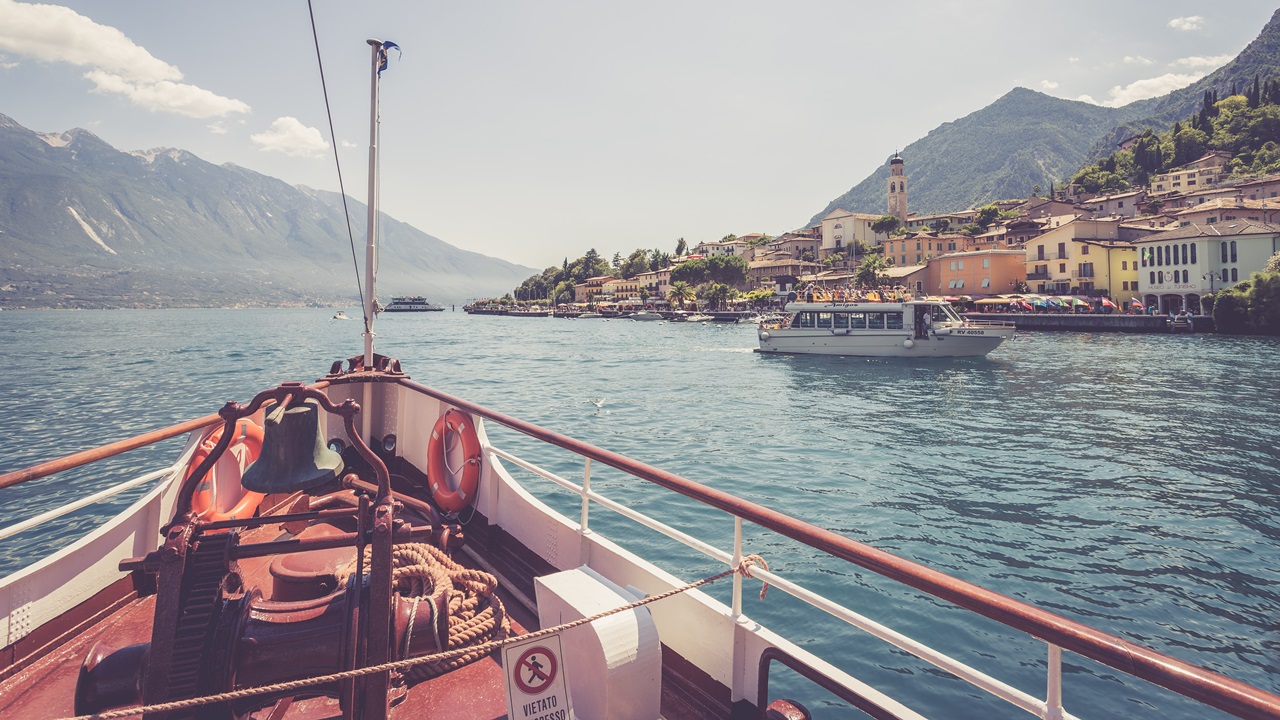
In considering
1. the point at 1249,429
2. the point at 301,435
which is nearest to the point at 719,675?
the point at 301,435

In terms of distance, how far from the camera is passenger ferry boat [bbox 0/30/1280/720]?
6.07 feet

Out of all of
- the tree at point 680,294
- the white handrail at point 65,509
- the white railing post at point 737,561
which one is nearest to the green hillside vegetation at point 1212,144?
the tree at point 680,294

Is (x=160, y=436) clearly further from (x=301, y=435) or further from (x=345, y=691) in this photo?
(x=345, y=691)

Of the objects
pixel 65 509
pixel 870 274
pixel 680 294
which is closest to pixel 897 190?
pixel 870 274

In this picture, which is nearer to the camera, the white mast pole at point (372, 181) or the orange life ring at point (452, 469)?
the orange life ring at point (452, 469)

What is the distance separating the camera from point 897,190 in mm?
105938

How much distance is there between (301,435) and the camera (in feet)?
7.54

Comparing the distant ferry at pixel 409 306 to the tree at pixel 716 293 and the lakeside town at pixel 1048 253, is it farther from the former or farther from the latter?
the tree at pixel 716 293

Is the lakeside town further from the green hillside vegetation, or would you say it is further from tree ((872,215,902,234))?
the green hillside vegetation

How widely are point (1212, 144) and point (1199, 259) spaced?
52798 mm

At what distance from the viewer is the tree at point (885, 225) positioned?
9375cm

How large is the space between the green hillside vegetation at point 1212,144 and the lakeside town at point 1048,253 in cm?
299

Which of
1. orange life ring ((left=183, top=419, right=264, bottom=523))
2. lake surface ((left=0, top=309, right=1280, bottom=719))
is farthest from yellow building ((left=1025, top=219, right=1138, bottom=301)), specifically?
orange life ring ((left=183, top=419, right=264, bottom=523))

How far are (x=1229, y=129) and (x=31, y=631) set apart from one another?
386 ft
